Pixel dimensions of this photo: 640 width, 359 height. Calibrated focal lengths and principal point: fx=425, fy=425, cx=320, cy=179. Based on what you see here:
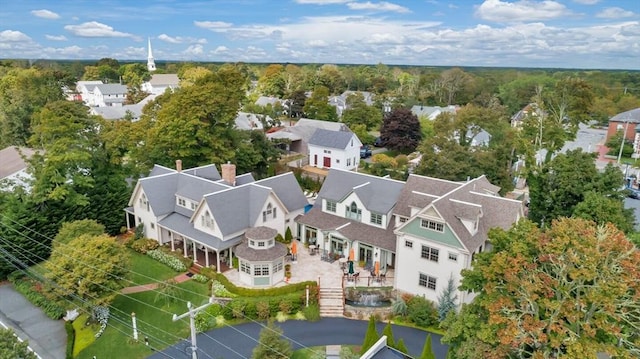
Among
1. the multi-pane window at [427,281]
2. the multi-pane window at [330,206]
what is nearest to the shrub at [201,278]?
the multi-pane window at [330,206]

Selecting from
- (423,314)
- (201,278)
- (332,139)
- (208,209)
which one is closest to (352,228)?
(423,314)

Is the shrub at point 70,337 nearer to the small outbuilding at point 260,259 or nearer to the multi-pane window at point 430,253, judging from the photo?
the small outbuilding at point 260,259

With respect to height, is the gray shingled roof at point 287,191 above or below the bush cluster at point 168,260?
above

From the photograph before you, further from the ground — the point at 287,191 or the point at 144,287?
the point at 287,191

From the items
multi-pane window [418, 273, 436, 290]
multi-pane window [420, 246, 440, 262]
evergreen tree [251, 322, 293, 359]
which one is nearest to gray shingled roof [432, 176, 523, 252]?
multi-pane window [420, 246, 440, 262]

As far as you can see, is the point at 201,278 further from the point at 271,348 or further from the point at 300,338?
the point at 271,348

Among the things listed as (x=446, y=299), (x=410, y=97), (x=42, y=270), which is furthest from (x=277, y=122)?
(x=446, y=299)

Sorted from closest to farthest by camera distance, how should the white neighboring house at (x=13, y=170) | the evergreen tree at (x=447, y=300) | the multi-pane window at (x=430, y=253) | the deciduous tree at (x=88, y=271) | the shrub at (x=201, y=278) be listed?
1. the deciduous tree at (x=88, y=271)
2. the evergreen tree at (x=447, y=300)
3. the multi-pane window at (x=430, y=253)
4. the shrub at (x=201, y=278)
5. the white neighboring house at (x=13, y=170)
